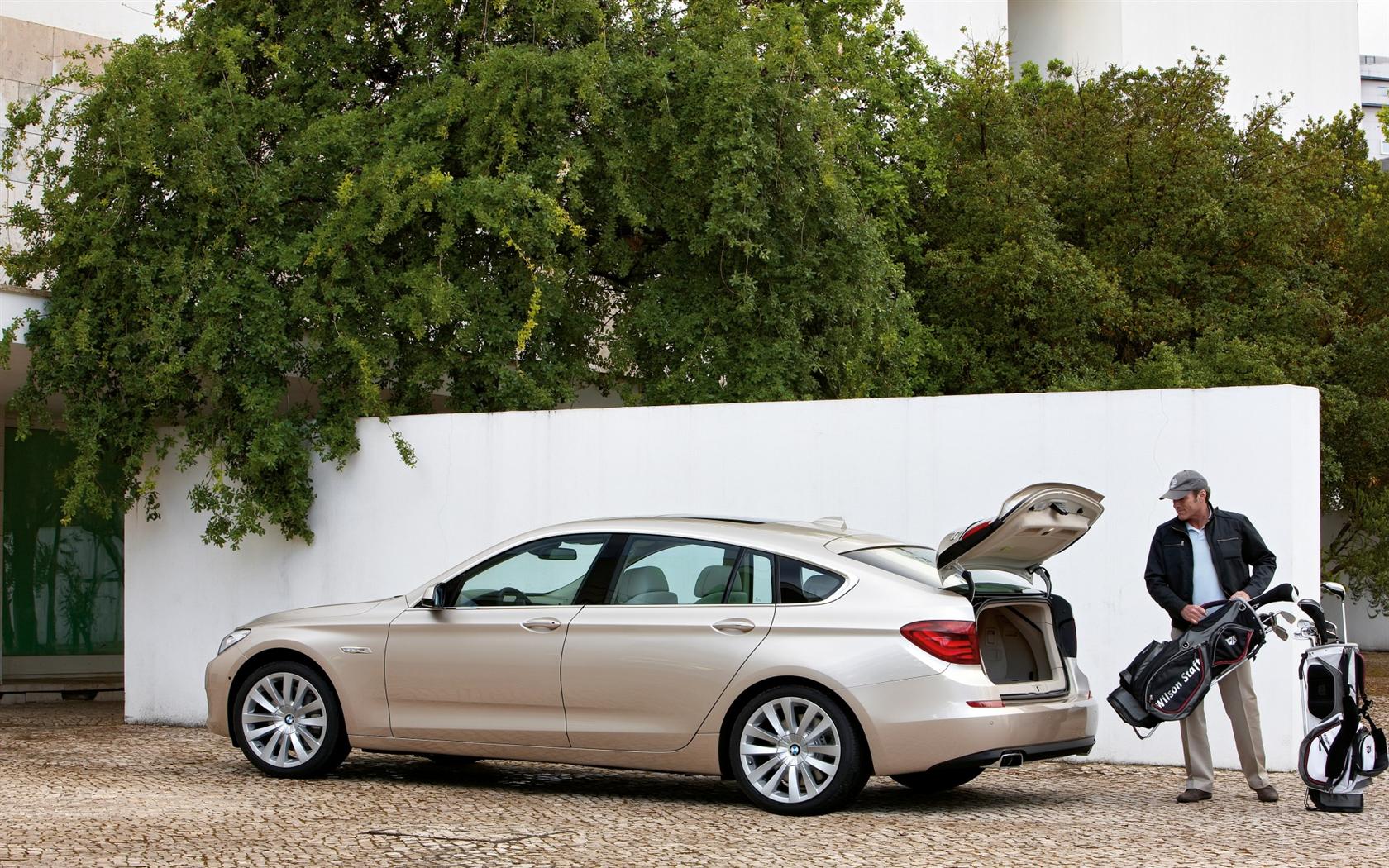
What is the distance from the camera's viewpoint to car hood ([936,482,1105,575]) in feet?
24.0

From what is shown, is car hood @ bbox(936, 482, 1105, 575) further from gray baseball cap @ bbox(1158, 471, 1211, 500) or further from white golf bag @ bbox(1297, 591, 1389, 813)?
white golf bag @ bbox(1297, 591, 1389, 813)

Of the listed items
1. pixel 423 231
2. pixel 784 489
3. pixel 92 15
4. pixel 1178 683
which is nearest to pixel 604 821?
pixel 1178 683

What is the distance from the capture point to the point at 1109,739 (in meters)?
9.50

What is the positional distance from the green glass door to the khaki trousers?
1330 centimetres

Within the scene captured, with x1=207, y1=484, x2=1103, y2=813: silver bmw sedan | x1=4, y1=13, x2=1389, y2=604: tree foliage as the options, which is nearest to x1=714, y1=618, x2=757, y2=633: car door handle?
x1=207, y1=484, x2=1103, y2=813: silver bmw sedan

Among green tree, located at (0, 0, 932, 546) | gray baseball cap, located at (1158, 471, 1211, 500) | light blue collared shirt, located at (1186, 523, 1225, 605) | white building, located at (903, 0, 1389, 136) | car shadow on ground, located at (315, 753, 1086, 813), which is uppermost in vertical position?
white building, located at (903, 0, 1389, 136)

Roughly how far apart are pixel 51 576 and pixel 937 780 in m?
12.9

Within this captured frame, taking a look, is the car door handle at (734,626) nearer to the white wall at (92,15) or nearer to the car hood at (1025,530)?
the car hood at (1025,530)

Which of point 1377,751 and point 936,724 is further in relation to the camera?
point 1377,751

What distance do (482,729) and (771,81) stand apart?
7.53m

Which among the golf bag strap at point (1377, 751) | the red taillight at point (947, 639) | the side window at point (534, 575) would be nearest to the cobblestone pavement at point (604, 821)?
the golf bag strap at point (1377, 751)

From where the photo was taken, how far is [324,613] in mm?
8781

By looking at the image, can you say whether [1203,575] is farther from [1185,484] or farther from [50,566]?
[50,566]

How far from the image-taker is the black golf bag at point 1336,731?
24.3 ft
